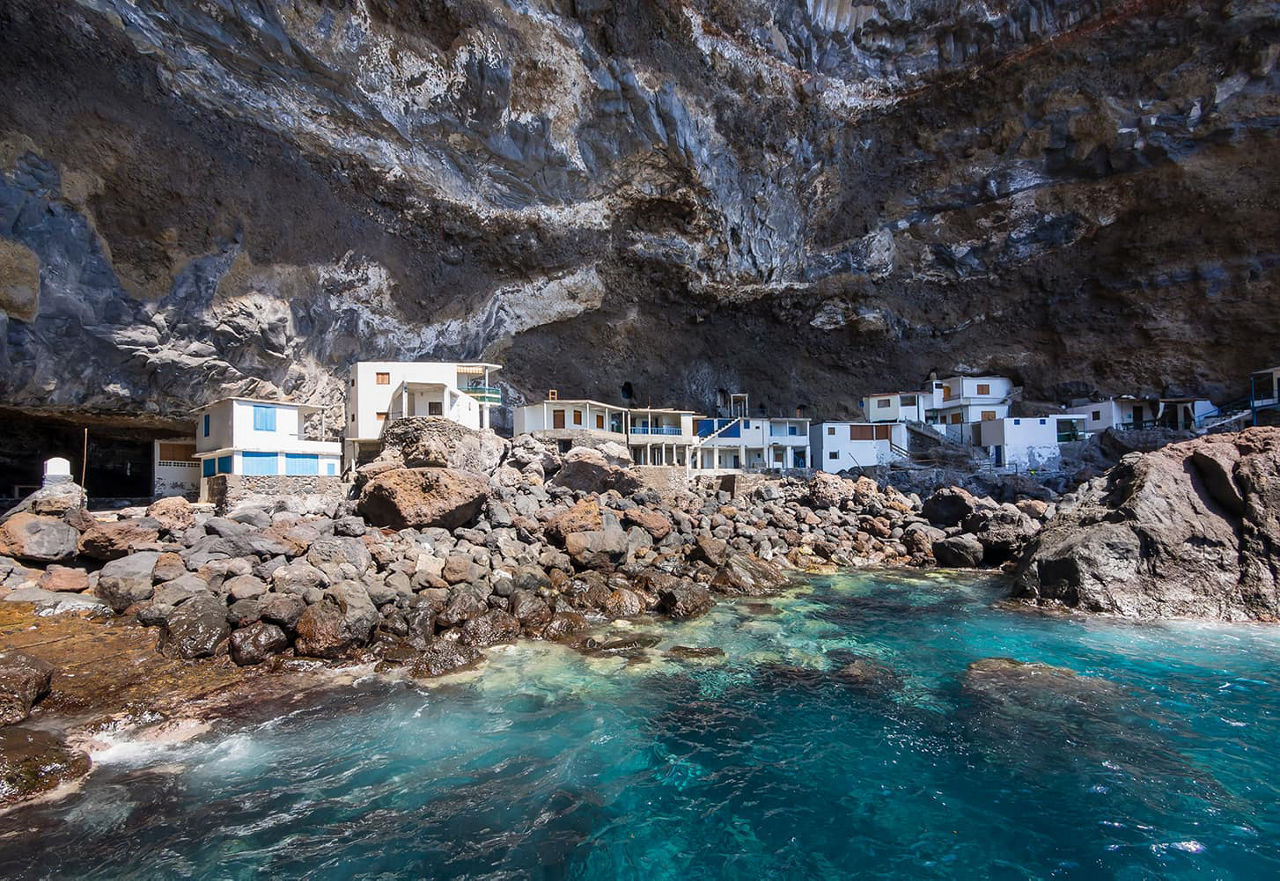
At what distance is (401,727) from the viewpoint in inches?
361

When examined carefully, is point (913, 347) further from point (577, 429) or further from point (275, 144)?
point (275, 144)

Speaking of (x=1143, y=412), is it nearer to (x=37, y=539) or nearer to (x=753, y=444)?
(x=753, y=444)

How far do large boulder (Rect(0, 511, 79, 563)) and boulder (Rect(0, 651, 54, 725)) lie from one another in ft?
21.9

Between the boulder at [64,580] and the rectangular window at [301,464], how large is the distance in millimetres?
10018

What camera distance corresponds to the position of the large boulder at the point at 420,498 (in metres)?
18.7

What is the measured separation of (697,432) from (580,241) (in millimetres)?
16600

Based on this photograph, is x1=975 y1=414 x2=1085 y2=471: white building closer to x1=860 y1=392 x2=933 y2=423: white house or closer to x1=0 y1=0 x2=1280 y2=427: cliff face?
x1=860 y1=392 x2=933 y2=423: white house

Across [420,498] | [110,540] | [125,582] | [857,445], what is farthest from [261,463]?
[857,445]

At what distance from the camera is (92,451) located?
30203 millimetres

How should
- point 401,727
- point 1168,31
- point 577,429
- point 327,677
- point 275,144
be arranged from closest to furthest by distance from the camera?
point 401,727 → point 327,677 → point 275,144 → point 1168,31 → point 577,429

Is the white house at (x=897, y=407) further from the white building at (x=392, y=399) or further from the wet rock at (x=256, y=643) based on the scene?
the wet rock at (x=256, y=643)

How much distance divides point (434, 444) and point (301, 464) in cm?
667

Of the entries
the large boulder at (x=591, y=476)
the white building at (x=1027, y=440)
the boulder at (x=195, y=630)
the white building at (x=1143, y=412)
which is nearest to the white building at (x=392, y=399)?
the large boulder at (x=591, y=476)

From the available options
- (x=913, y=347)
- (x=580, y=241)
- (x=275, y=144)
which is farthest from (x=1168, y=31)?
(x=275, y=144)
